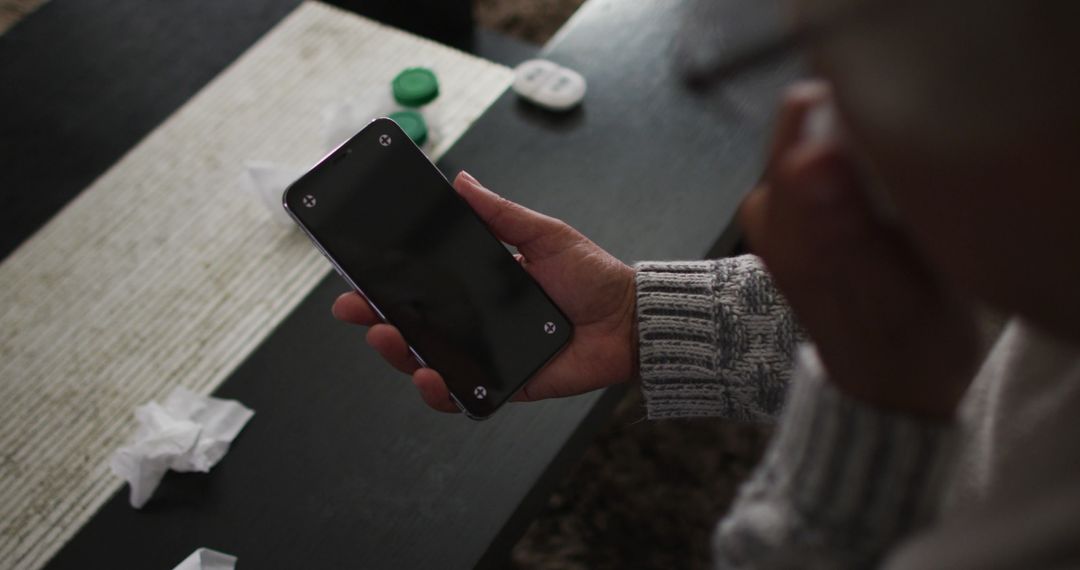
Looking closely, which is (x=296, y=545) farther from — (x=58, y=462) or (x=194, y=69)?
(x=194, y=69)

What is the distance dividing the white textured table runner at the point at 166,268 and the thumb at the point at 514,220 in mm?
192

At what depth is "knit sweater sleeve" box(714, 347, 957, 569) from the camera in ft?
1.19

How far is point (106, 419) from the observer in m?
0.71

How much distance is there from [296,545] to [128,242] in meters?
0.40

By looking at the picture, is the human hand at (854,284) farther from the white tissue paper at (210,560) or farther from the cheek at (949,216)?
the white tissue paper at (210,560)

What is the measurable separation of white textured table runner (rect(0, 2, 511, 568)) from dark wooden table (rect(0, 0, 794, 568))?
0.03 m

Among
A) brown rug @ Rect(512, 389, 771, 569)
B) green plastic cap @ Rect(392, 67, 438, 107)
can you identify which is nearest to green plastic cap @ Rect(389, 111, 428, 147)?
green plastic cap @ Rect(392, 67, 438, 107)

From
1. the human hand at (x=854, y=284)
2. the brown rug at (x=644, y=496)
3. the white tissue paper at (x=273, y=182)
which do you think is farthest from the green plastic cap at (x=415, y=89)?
Answer: the human hand at (x=854, y=284)

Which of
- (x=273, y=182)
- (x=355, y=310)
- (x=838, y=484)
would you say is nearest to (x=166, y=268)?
(x=273, y=182)

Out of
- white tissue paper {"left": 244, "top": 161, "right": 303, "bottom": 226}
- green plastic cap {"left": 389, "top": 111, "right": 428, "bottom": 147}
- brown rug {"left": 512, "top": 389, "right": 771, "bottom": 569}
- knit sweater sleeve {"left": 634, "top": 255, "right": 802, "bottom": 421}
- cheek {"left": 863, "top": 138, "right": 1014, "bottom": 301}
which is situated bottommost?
brown rug {"left": 512, "top": 389, "right": 771, "bottom": 569}

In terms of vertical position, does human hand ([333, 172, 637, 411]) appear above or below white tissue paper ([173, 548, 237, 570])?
below

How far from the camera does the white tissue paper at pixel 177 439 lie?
2.13ft

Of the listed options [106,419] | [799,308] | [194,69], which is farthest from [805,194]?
[194,69]

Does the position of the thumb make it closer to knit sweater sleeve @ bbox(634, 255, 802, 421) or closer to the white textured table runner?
knit sweater sleeve @ bbox(634, 255, 802, 421)
